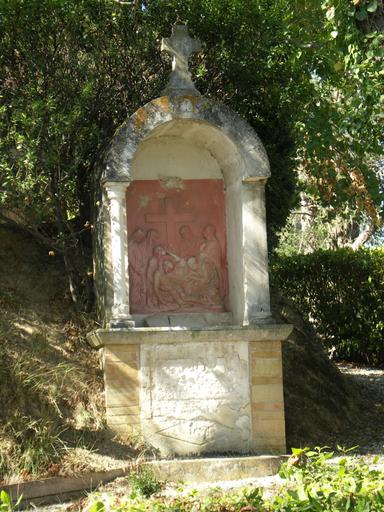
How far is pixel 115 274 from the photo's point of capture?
683cm

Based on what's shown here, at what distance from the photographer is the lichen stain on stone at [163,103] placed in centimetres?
693

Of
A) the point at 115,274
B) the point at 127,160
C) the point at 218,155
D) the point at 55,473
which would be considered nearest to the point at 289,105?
the point at 218,155

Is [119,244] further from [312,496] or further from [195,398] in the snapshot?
[312,496]

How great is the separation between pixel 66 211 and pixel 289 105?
2784mm

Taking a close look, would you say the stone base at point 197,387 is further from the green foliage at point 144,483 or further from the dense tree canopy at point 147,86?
the dense tree canopy at point 147,86

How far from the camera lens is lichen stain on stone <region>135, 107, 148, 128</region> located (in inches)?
272

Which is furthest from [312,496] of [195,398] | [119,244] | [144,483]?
[119,244]

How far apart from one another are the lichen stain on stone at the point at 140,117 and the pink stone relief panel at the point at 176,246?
80 cm

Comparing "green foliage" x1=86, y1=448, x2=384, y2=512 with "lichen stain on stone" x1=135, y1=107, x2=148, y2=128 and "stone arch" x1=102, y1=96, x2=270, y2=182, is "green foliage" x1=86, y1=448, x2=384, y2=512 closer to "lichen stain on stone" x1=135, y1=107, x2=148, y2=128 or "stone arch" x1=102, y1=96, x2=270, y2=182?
"stone arch" x1=102, y1=96, x2=270, y2=182

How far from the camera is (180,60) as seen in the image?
23.6 ft

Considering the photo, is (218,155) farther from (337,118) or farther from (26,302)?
(26,302)

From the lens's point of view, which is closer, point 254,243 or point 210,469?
point 210,469

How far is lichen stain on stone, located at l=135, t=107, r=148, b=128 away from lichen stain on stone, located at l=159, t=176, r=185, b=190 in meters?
0.84

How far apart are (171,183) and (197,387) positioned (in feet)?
6.88
